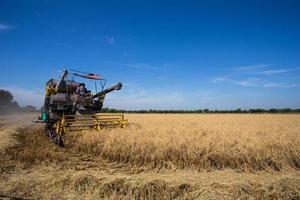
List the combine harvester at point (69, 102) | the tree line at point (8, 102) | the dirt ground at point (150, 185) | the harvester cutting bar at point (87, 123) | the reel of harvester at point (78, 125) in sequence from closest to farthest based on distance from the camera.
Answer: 1. the dirt ground at point (150, 185)
2. the reel of harvester at point (78, 125)
3. the harvester cutting bar at point (87, 123)
4. the combine harvester at point (69, 102)
5. the tree line at point (8, 102)

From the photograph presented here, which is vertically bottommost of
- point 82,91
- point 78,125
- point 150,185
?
point 150,185

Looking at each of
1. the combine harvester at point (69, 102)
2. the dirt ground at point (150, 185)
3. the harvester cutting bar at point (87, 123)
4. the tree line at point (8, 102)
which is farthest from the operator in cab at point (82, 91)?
the tree line at point (8, 102)

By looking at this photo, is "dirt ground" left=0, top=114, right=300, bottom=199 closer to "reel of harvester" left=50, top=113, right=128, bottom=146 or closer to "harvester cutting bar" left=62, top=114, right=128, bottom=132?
"reel of harvester" left=50, top=113, right=128, bottom=146

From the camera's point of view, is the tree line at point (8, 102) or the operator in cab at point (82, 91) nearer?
the operator in cab at point (82, 91)

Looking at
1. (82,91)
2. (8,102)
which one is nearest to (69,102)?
(82,91)

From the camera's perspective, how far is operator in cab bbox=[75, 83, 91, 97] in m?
13.5

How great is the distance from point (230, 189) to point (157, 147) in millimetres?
2914

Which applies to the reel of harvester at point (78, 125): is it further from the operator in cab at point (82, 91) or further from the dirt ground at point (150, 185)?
the dirt ground at point (150, 185)

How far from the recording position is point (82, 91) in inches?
536

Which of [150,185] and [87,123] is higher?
[87,123]

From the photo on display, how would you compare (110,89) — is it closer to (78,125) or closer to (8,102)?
(78,125)

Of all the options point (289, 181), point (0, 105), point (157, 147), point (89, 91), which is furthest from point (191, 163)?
point (0, 105)

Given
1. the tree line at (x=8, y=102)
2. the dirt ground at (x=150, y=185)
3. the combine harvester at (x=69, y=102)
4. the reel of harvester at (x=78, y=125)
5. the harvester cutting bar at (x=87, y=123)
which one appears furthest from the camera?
the tree line at (x=8, y=102)

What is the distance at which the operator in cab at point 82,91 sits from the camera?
13492mm
